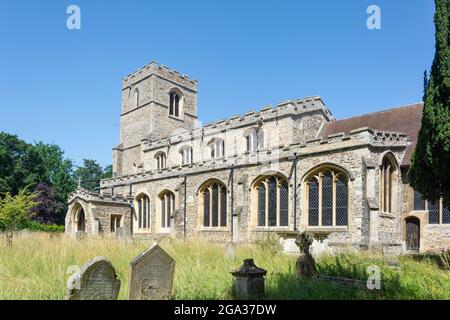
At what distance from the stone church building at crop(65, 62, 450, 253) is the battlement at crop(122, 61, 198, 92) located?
0.24 meters

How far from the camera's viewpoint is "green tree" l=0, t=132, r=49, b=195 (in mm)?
32250

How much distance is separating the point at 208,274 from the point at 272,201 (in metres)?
10.00

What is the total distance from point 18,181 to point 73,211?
12.9 meters

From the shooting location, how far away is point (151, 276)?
633cm

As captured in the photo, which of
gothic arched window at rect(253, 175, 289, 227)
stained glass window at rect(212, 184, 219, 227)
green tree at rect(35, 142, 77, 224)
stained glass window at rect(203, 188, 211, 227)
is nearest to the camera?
gothic arched window at rect(253, 175, 289, 227)

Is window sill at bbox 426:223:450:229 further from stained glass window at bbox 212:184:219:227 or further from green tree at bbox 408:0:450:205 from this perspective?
stained glass window at bbox 212:184:219:227

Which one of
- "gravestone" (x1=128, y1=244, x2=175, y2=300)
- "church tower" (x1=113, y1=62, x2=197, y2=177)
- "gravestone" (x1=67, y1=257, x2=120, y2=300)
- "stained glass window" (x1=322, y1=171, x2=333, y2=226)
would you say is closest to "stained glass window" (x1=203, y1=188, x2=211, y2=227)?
"stained glass window" (x1=322, y1=171, x2=333, y2=226)

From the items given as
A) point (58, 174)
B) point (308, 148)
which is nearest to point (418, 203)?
point (308, 148)

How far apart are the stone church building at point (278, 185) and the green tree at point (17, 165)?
1110 cm

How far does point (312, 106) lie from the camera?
68.1 ft

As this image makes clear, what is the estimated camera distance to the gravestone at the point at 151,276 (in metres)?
6.12

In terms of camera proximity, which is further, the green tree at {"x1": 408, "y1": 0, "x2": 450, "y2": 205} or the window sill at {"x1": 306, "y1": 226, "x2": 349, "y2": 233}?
the window sill at {"x1": 306, "y1": 226, "x2": 349, "y2": 233}

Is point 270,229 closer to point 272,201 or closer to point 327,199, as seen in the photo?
point 272,201
